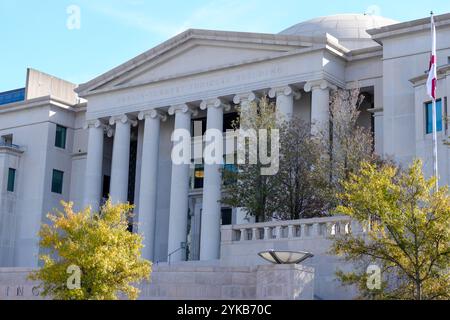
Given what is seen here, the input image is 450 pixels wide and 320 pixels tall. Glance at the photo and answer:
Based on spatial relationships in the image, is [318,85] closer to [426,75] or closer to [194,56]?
[426,75]

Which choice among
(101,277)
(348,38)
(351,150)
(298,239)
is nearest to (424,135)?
(351,150)

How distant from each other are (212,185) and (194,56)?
357 inches

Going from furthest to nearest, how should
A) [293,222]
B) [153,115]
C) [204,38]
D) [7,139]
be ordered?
[7,139] → [153,115] → [204,38] → [293,222]

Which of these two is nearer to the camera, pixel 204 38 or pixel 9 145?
pixel 204 38

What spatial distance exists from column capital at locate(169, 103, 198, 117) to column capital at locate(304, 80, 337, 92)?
346 inches

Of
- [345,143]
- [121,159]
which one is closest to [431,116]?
[345,143]

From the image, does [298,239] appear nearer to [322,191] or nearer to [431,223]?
[322,191]

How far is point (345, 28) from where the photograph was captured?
57031 mm

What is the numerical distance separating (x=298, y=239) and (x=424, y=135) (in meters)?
12.2

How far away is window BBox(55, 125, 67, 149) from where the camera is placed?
199 feet

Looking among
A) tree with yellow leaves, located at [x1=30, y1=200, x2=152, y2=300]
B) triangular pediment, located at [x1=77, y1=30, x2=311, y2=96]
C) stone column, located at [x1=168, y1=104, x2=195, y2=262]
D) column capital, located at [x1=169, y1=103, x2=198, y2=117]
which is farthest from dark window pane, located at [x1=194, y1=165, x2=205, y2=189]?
tree with yellow leaves, located at [x1=30, y1=200, x2=152, y2=300]

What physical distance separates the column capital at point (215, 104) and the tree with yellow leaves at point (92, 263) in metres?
25.4

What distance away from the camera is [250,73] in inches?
1948
